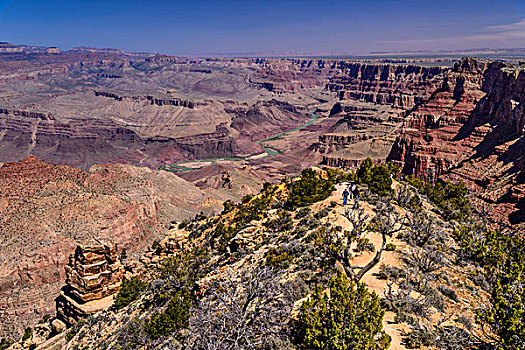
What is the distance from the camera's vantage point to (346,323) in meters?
13.3

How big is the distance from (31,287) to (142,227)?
23.3m

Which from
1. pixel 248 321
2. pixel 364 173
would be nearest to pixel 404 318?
pixel 248 321

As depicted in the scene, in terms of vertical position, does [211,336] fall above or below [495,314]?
below

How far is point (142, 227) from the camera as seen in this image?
238 ft

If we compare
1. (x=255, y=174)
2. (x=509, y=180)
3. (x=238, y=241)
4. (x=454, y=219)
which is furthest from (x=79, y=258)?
(x=255, y=174)

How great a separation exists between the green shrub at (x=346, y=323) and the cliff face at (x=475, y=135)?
6244cm

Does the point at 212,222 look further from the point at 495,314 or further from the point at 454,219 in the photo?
the point at 495,314

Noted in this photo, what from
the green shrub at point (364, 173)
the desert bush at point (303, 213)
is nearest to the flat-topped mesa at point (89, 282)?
the desert bush at point (303, 213)

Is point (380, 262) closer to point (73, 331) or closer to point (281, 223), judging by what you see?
point (281, 223)

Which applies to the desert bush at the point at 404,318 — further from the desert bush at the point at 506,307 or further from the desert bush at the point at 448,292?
the desert bush at the point at 448,292

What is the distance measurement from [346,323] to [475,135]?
111959 millimetres

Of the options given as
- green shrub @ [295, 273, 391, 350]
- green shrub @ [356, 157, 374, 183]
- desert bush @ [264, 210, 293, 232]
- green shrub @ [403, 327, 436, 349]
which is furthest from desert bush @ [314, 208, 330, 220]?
green shrub @ [295, 273, 391, 350]

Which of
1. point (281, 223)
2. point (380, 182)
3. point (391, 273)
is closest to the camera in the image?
point (391, 273)

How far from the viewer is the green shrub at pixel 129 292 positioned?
3547 centimetres
